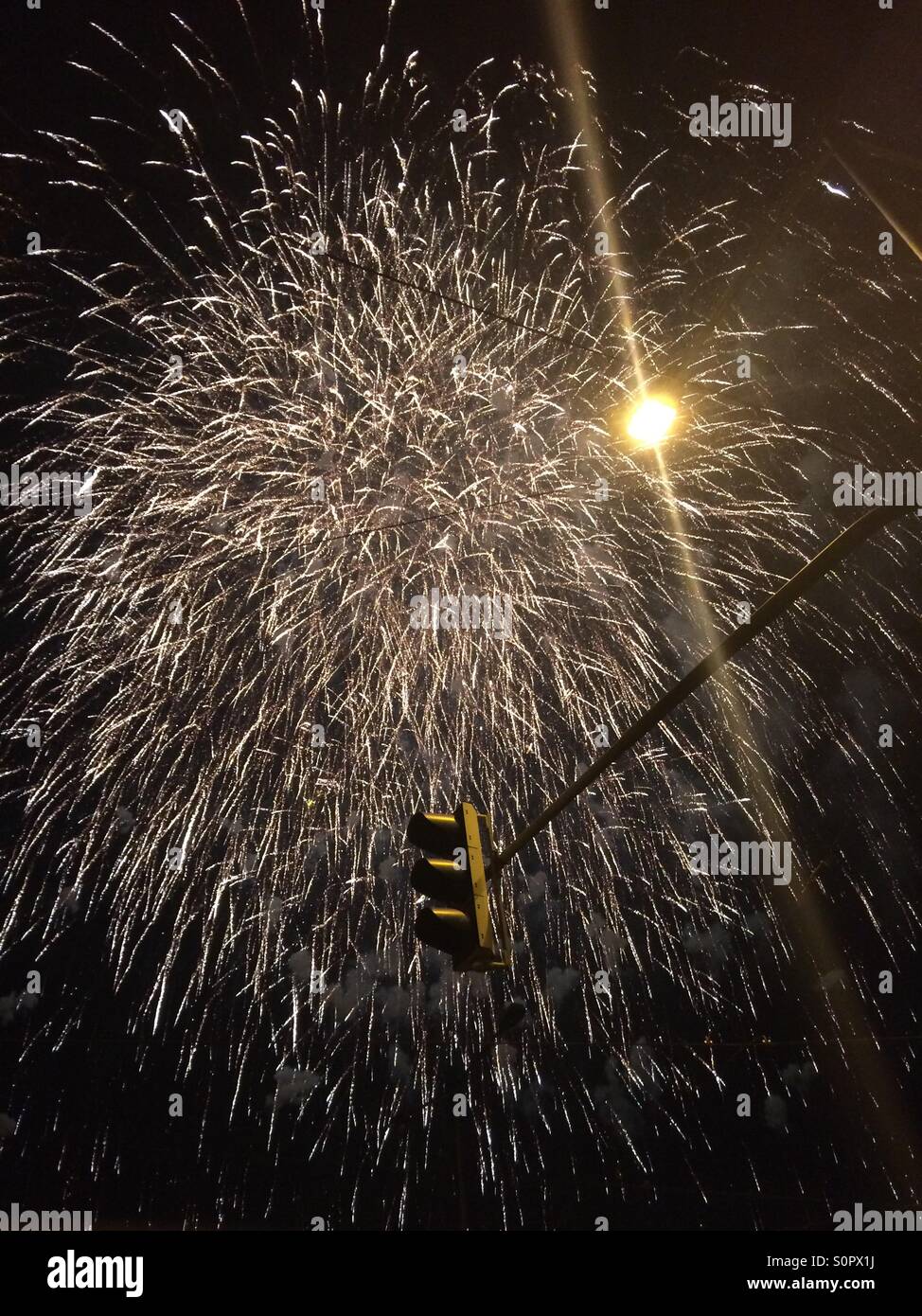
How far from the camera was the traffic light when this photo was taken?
5.21 meters

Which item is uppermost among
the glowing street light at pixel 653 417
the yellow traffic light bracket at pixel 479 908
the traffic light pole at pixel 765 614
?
the glowing street light at pixel 653 417

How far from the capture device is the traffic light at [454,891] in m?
5.21

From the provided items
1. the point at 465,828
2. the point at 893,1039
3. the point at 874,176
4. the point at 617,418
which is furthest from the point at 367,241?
the point at 893,1039

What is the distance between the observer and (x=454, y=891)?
208 inches

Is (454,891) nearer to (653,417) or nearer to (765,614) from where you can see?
(765,614)
